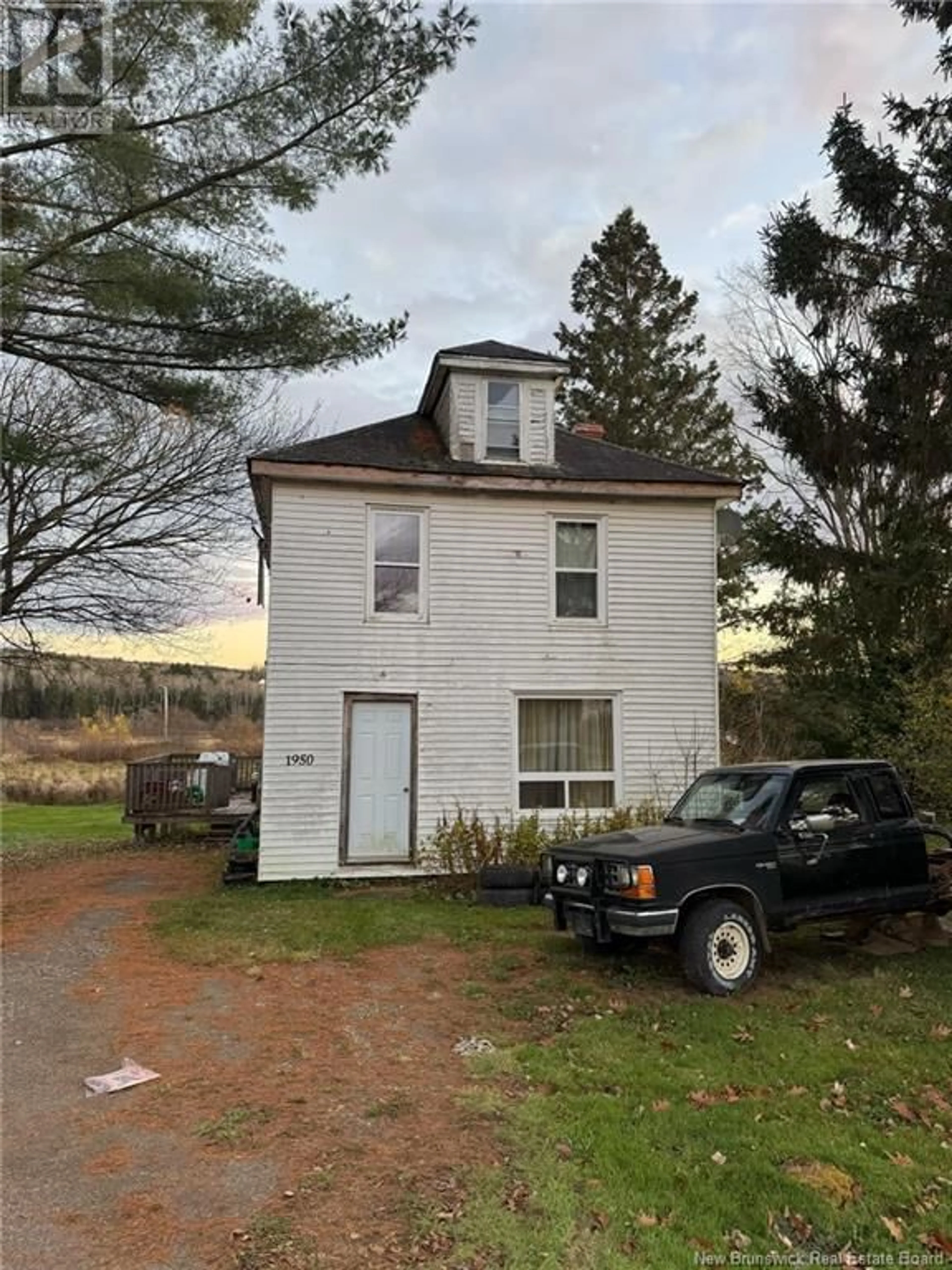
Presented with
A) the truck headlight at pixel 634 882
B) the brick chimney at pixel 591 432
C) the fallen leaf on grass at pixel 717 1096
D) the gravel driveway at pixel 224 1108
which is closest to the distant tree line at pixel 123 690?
the brick chimney at pixel 591 432

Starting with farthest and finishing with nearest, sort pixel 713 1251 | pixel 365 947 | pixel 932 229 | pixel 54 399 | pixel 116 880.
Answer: pixel 54 399
pixel 116 880
pixel 932 229
pixel 365 947
pixel 713 1251

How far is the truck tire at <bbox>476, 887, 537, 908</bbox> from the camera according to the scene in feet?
32.8

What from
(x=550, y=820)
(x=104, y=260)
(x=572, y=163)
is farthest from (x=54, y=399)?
(x=550, y=820)

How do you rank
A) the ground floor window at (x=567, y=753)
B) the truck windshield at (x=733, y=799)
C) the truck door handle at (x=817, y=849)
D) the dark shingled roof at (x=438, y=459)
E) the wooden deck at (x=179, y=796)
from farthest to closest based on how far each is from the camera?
the wooden deck at (x=179, y=796) < the ground floor window at (x=567, y=753) < the dark shingled roof at (x=438, y=459) < the truck windshield at (x=733, y=799) < the truck door handle at (x=817, y=849)

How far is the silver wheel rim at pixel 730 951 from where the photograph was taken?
21.1ft

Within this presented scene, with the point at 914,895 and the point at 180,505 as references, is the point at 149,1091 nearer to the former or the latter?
the point at 914,895

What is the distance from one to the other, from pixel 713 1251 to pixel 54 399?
15888 millimetres

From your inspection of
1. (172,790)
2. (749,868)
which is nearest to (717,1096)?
(749,868)

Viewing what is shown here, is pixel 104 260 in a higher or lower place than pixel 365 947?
higher

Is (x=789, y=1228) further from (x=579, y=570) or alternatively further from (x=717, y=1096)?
(x=579, y=570)

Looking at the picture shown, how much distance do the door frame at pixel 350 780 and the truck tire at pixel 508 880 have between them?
1566 mm

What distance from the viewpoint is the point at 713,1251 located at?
126 inches

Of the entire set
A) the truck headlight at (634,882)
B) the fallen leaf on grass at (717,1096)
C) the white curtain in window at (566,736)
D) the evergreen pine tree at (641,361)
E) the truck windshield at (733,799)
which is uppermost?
the evergreen pine tree at (641,361)

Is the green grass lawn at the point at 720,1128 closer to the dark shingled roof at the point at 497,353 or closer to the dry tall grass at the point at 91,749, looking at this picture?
the dark shingled roof at the point at 497,353
